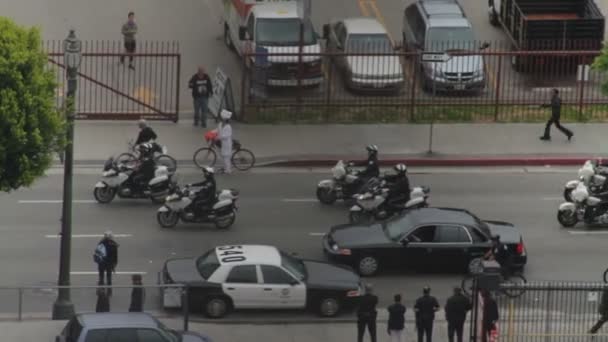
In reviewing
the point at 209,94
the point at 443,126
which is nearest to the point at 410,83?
the point at 443,126

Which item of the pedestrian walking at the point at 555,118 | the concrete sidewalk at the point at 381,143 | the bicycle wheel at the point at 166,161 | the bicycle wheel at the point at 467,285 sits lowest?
the bicycle wheel at the point at 467,285

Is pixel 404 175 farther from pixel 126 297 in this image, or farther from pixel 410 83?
pixel 410 83

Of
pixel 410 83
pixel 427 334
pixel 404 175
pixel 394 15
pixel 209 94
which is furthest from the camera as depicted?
pixel 394 15

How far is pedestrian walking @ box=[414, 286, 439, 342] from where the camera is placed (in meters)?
30.2

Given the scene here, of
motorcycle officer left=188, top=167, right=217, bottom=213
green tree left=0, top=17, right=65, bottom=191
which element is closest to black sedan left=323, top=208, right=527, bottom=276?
motorcycle officer left=188, top=167, right=217, bottom=213

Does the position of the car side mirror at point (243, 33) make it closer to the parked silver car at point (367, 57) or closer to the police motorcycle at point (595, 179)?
the parked silver car at point (367, 57)

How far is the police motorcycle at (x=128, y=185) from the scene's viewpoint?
37.5 metres

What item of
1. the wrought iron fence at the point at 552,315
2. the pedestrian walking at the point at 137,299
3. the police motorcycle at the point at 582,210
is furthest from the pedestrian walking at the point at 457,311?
the police motorcycle at the point at 582,210

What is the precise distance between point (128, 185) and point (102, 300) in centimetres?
723

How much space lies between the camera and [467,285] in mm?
33562

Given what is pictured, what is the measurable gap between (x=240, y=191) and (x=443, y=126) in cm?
713

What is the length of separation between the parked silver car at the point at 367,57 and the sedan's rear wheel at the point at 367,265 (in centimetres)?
1154

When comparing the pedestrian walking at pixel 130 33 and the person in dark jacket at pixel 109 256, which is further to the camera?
the pedestrian walking at pixel 130 33

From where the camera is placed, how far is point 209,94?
44062mm
